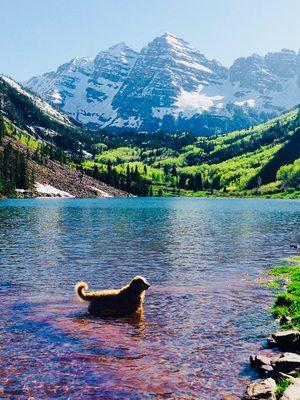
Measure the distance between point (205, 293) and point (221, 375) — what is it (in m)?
14.4

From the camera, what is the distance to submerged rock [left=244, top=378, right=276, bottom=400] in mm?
16375

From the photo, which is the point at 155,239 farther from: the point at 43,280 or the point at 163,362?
the point at 163,362

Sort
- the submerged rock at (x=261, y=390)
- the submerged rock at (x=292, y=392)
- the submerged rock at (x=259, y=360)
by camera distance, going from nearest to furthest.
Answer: the submerged rock at (x=292, y=392) < the submerged rock at (x=261, y=390) < the submerged rock at (x=259, y=360)

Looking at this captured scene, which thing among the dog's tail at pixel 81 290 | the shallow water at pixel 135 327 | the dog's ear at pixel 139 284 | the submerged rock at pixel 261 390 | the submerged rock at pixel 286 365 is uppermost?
the dog's ear at pixel 139 284

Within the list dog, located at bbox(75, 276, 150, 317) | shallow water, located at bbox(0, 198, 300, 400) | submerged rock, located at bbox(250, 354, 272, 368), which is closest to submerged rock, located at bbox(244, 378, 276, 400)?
shallow water, located at bbox(0, 198, 300, 400)

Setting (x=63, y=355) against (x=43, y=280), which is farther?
(x=43, y=280)

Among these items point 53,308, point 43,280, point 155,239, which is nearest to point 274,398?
point 53,308

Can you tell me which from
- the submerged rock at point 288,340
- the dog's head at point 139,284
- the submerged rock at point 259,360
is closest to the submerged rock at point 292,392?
the submerged rock at point 259,360

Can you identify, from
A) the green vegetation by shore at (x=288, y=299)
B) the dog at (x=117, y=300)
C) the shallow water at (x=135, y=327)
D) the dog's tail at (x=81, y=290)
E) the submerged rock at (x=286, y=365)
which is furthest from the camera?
the dog's tail at (x=81, y=290)

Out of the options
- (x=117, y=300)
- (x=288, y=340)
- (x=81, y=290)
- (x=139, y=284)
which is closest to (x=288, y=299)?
(x=288, y=340)

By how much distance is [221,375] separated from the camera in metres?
19.0

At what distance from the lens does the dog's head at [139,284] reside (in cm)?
2767

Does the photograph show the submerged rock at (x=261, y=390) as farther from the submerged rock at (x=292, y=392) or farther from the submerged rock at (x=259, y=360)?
the submerged rock at (x=259, y=360)

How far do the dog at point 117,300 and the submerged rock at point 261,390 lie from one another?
11.2 meters
